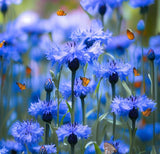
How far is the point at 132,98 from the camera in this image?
0.60m

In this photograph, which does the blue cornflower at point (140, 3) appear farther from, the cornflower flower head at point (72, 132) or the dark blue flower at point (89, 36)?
the cornflower flower head at point (72, 132)

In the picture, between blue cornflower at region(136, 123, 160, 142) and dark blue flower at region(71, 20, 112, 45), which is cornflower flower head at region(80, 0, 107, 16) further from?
blue cornflower at region(136, 123, 160, 142)

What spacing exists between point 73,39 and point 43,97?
0.46ft

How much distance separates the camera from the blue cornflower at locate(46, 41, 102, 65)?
56 centimetres

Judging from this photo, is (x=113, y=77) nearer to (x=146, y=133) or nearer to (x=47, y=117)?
(x=47, y=117)

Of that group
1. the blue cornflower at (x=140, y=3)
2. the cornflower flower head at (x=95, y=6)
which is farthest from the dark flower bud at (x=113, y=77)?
the blue cornflower at (x=140, y=3)

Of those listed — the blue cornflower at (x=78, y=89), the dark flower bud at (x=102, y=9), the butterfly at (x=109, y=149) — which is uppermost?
the dark flower bud at (x=102, y=9)

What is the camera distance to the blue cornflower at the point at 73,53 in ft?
1.85

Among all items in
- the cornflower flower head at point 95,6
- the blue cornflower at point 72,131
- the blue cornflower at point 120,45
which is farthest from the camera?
the blue cornflower at point 120,45

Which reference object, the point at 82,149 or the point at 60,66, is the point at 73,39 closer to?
the point at 60,66

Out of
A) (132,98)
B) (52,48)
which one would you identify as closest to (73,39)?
(52,48)

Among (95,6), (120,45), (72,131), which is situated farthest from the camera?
(120,45)

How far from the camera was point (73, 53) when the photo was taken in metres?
0.56

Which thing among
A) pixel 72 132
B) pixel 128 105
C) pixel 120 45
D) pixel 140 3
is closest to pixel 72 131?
pixel 72 132
